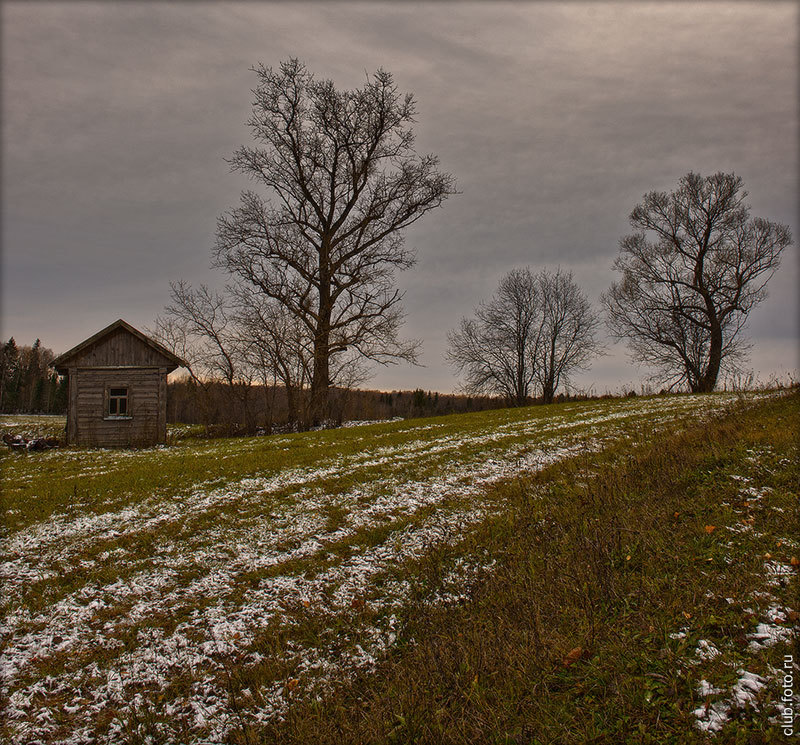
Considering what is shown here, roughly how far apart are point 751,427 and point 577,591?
7130 millimetres

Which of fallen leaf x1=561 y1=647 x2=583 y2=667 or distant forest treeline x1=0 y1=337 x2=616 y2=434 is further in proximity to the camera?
distant forest treeline x1=0 y1=337 x2=616 y2=434

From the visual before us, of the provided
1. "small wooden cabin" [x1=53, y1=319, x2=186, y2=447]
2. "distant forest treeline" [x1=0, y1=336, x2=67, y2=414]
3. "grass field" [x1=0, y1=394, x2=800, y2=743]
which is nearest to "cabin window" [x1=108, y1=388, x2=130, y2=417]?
"small wooden cabin" [x1=53, y1=319, x2=186, y2=447]

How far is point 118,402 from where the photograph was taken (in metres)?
21.9

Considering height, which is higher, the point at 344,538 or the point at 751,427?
the point at 751,427

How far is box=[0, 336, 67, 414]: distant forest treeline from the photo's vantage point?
73188 millimetres

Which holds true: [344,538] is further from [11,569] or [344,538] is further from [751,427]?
[751,427]

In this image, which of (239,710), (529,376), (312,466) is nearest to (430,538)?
(239,710)

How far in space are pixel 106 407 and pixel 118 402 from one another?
54cm

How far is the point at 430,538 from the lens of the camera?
6.72m

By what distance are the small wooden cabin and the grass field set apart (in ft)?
42.0

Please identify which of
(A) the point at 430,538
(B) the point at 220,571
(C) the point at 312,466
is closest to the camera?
(B) the point at 220,571

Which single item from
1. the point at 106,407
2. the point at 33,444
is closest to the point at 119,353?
the point at 106,407

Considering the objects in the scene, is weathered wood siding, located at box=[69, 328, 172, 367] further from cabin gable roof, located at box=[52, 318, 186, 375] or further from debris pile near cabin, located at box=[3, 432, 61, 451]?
debris pile near cabin, located at box=[3, 432, 61, 451]

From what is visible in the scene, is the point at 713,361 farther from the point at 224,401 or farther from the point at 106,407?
the point at 106,407
